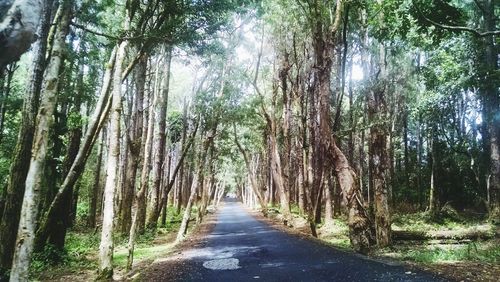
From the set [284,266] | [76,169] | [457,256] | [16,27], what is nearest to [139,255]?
[76,169]

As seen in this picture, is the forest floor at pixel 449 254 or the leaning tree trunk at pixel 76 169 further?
the leaning tree trunk at pixel 76 169

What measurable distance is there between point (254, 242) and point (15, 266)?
36.7 ft

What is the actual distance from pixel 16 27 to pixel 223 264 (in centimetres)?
935

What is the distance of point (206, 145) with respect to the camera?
24391 mm

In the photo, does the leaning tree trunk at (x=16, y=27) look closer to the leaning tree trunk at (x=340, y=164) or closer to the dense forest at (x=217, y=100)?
the dense forest at (x=217, y=100)

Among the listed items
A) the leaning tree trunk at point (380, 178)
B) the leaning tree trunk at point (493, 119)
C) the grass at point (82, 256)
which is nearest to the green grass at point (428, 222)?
the leaning tree trunk at point (493, 119)

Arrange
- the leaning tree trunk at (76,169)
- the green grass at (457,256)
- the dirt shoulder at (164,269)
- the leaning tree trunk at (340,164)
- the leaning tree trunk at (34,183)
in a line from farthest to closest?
1. the leaning tree trunk at (340,164)
2. the leaning tree trunk at (76,169)
3. the green grass at (457,256)
4. the dirt shoulder at (164,269)
5. the leaning tree trunk at (34,183)

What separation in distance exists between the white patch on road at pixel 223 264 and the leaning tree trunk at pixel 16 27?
28.2 feet

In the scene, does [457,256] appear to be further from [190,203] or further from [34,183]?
[190,203]

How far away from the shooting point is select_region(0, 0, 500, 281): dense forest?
10.1 metres

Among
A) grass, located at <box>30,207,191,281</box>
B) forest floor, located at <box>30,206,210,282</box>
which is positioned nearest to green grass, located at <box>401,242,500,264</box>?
forest floor, located at <box>30,206,210,282</box>

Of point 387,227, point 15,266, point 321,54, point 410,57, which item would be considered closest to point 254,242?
point 387,227

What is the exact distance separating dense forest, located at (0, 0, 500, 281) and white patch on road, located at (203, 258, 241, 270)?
2270 mm

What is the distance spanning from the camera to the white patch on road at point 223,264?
11.4m
